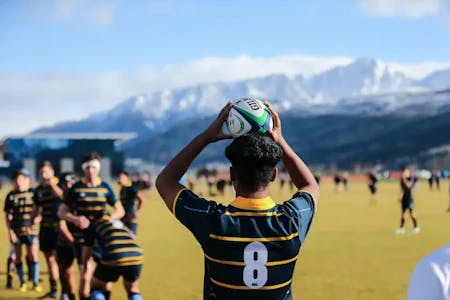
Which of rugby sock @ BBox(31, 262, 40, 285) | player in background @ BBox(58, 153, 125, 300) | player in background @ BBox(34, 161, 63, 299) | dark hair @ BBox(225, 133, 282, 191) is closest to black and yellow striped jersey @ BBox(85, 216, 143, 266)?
player in background @ BBox(58, 153, 125, 300)

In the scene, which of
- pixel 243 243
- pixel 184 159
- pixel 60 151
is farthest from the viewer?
pixel 60 151

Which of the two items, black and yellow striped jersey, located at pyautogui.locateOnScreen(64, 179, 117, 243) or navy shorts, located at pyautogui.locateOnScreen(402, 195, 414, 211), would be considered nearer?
black and yellow striped jersey, located at pyautogui.locateOnScreen(64, 179, 117, 243)

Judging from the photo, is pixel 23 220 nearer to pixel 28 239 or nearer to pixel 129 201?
pixel 28 239

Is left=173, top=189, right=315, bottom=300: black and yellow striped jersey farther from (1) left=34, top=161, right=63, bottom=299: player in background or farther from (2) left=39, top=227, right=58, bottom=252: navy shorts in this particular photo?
(2) left=39, top=227, right=58, bottom=252: navy shorts

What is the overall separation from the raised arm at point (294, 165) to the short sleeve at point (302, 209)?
0.07 m

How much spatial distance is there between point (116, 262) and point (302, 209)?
4.01 m

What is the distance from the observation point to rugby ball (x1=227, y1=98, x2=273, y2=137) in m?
3.38

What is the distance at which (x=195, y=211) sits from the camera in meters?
3.29

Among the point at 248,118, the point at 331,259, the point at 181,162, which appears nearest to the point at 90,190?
the point at 181,162

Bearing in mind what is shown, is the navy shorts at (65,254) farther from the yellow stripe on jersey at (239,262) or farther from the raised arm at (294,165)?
the yellow stripe on jersey at (239,262)

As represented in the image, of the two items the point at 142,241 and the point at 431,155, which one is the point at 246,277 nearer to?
the point at 142,241

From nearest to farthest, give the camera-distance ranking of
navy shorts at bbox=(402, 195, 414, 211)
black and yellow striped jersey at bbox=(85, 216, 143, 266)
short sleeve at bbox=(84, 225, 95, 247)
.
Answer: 1. black and yellow striped jersey at bbox=(85, 216, 143, 266)
2. short sleeve at bbox=(84, 225, 95, 247)
3. navy shorts at bbox=(402, 195, 414, 211)

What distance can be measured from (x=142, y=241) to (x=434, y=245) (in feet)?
25.0

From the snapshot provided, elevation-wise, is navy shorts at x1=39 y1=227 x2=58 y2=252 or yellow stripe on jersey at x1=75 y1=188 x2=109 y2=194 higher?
yellow stripe on jersey at x1=75 y1=188 x2=109 y2=194
